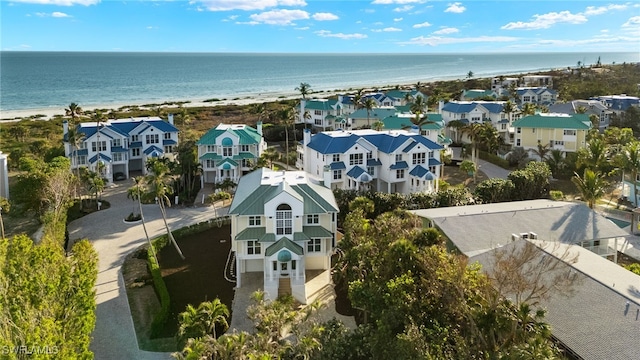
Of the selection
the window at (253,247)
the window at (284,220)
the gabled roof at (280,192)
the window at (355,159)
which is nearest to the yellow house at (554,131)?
the window at (355,159)

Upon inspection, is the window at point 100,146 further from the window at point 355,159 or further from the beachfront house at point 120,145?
the window at point 355,159

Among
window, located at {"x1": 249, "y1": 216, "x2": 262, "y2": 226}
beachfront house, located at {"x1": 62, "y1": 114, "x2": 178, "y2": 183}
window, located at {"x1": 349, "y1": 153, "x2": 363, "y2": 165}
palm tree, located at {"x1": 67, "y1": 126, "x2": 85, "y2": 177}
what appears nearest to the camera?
window, located at {"x1": 249, "y1": 216, "x2": 262, "y2": 226}

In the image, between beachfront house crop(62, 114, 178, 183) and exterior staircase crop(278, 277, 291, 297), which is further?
beachfront house crop(62, 114, 178, 183)

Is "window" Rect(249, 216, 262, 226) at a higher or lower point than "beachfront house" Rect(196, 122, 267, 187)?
lower

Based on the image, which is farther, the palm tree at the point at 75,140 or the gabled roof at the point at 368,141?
the palm tree at the point at 75,140

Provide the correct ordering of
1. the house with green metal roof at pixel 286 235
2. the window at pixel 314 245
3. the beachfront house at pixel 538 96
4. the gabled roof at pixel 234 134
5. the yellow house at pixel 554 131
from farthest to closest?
the beachfront house at pixel 538 96
the yellow house at pixel 554 131
the gabled roof at pixel 234 134
the window at pixel 314 245
the house with green metal roof at pixel 286 235

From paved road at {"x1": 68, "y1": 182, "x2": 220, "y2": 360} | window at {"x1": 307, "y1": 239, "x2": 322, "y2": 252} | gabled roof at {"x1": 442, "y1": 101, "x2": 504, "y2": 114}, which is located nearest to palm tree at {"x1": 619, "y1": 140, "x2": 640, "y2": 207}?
window at {"x1": 307, "y1": 239, "x2": 322, "y2": 252}

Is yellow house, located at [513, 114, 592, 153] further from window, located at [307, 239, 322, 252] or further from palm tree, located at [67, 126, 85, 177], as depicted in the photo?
palm tree, located at [67, 126, 85, 177]

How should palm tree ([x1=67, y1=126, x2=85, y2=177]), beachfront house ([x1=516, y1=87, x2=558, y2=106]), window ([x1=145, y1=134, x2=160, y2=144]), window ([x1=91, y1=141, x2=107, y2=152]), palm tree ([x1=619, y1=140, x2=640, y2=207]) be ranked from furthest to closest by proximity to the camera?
beachfront house ([x1=516, y1=87, x2=558, y2=106]) → window ([x1=145, y1=134, x2=160, y2=144]) → window ([x1=91, y1=141, x2=107, y2=152]) → palm tree ([x1=67, y1=126, x2=85, y2=177]) → palm tree ([x1=619, y1=140, x2=640, y2=207])
